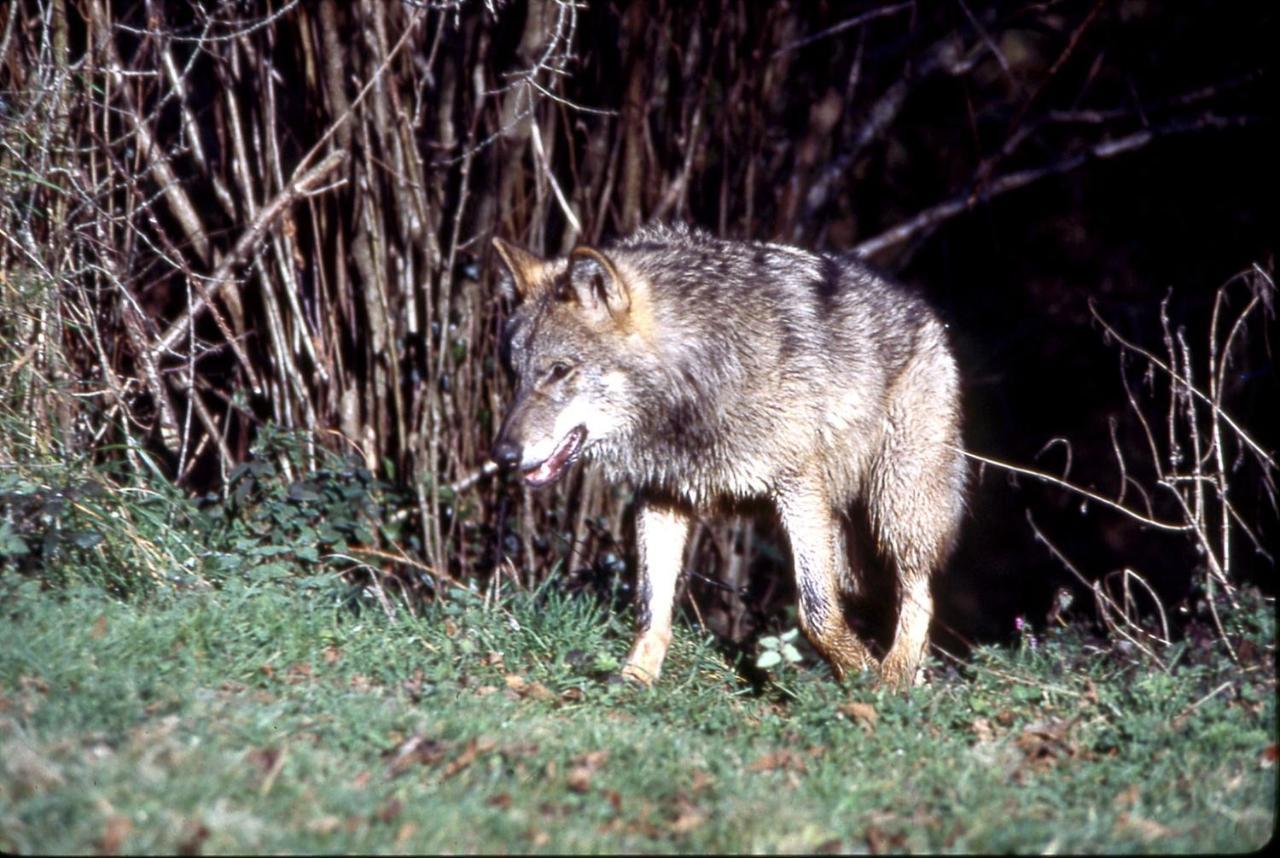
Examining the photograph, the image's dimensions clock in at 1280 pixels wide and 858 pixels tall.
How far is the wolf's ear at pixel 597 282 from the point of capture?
5.84 m

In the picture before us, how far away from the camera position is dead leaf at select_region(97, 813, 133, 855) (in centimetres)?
339

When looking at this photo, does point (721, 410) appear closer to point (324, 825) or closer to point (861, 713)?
point (861, 713)

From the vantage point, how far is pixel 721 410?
6055 mm

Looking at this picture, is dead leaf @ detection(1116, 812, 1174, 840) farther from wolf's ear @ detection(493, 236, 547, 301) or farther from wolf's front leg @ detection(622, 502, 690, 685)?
wolf's ear @ detection(493, 236, 547, 301)

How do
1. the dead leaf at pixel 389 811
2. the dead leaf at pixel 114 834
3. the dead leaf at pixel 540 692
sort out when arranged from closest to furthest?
the dead leaf at pixel 114 834
the dead leaf at pixel 389 811
the dead leaf at pixel 540 692

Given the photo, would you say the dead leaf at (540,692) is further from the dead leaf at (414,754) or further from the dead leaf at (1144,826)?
the dead leaf at (1144,826)

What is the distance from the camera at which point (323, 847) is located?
3523 mm

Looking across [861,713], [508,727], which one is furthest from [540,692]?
[861,713]

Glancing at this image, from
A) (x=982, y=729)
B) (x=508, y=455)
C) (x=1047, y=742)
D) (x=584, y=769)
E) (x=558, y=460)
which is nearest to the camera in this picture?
(x=584, y=769)

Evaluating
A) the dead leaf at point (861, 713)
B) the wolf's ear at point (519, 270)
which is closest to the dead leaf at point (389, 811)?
the dead leaf at point (861, 713)

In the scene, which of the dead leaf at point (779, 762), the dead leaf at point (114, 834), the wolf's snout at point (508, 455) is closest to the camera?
the dead leaf at point (114, 834)

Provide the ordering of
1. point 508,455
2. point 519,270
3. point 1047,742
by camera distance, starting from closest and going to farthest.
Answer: point 1047,742 → point 508,455 → point 519,270

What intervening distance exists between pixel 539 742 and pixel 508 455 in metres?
1.62

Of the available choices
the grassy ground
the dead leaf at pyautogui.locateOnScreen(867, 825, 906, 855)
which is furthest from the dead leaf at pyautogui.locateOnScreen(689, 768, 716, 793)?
the dead leaf at pyautogui.locateOnScreen(867, 825, 906, 855)
